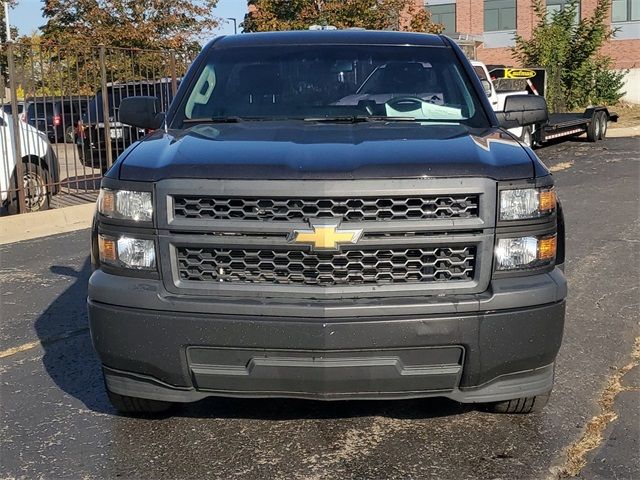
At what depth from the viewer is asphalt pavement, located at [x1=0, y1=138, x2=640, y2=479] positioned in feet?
11.4

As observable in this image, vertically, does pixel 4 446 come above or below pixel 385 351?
below

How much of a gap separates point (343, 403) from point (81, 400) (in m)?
1.40

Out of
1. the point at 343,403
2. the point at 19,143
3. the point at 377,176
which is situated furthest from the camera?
the point at 19,143

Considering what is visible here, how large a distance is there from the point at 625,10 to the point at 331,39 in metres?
45.0

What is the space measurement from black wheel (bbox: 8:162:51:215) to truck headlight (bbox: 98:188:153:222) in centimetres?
789

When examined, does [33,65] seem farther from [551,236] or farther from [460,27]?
[460,27]

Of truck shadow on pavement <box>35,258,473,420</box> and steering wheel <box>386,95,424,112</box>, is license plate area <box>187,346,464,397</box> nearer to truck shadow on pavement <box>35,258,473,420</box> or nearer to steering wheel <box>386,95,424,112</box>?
truck shadow on pavement <box>35,258,473,420</box>

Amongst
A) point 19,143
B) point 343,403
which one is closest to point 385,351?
point 343,403

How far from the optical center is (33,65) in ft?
35.3

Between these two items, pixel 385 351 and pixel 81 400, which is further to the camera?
pixel 81 400

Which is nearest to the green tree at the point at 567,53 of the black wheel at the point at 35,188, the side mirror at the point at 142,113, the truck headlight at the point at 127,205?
the black wheel at the point at 35,188

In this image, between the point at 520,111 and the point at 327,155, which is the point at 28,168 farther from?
the point at 327,155

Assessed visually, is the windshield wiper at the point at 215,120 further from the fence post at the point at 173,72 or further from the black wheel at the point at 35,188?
the fence post at the point at 173,72

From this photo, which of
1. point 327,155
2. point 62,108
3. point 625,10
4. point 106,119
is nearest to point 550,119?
point 106,119
